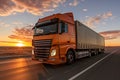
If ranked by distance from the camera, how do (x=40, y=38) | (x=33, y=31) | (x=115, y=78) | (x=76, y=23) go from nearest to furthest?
(x=115, y=78) → (x=40, y=38) → (x=33, y=31) → (x=76, y=23)

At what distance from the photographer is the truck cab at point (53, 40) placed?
1118 cm

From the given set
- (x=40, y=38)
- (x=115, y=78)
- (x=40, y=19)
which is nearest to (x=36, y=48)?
(x=40, y=38)

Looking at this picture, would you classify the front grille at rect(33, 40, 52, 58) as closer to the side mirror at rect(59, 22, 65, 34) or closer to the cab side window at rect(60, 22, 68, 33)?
the side mirror at rect(59, 22, 65, 34)

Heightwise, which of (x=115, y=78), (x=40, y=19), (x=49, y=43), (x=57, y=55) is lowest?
(x=115, y=78)

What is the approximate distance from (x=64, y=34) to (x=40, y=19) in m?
2.65

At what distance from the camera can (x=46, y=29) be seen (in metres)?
12.0

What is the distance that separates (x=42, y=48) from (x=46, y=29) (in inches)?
56.3

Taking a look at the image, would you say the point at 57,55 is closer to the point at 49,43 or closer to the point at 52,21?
the point at 49,43

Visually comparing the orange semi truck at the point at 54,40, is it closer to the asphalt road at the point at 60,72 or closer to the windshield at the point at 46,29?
the windshield at the point at 46,29

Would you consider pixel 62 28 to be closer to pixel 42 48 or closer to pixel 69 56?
pixel 42 48

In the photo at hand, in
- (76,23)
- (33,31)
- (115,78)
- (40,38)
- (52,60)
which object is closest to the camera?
(115,78)

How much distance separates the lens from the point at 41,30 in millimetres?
12320

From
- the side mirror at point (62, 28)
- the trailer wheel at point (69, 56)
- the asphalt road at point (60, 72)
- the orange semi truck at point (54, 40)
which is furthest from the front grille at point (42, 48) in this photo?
the trailer wheel at point (69, 56)

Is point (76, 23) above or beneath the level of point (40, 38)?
above
